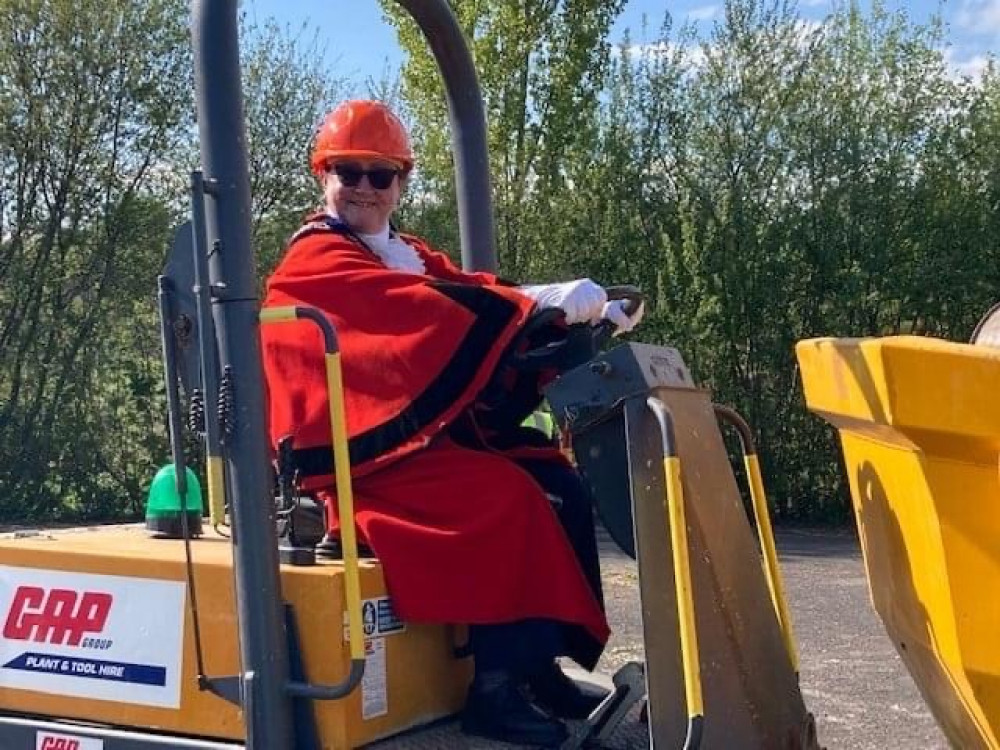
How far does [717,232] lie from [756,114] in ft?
4.22

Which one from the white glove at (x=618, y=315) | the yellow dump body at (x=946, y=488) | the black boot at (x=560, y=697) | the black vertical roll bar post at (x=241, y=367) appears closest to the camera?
the yellow dump body at (x=946, y=488)

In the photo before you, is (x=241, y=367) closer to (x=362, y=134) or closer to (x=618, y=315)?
(x=362, y=134)

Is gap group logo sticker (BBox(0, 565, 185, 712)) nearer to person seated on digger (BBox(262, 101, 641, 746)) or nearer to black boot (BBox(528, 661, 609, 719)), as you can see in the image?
person seated on digger (BBox(262, 101, 641, 746))

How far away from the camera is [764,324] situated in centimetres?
1343

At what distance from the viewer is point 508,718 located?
2.90m

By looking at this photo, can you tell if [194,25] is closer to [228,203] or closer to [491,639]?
[228,203]

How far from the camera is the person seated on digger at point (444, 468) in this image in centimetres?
285

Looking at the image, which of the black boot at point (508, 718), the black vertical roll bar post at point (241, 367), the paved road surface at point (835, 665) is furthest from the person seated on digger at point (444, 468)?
the black vertical roll bar post at point (241, 367)

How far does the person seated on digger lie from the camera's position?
9.34 feet

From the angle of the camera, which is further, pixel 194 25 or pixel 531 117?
pixel 531 117

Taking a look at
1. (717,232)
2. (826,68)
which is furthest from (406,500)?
(826,68)

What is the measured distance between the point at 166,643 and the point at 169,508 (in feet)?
1.93

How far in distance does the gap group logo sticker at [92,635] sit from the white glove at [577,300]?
1024 millimetres

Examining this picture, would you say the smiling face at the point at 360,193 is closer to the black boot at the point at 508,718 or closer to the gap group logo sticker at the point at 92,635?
the gap group logo sticker at the point at 92,635
